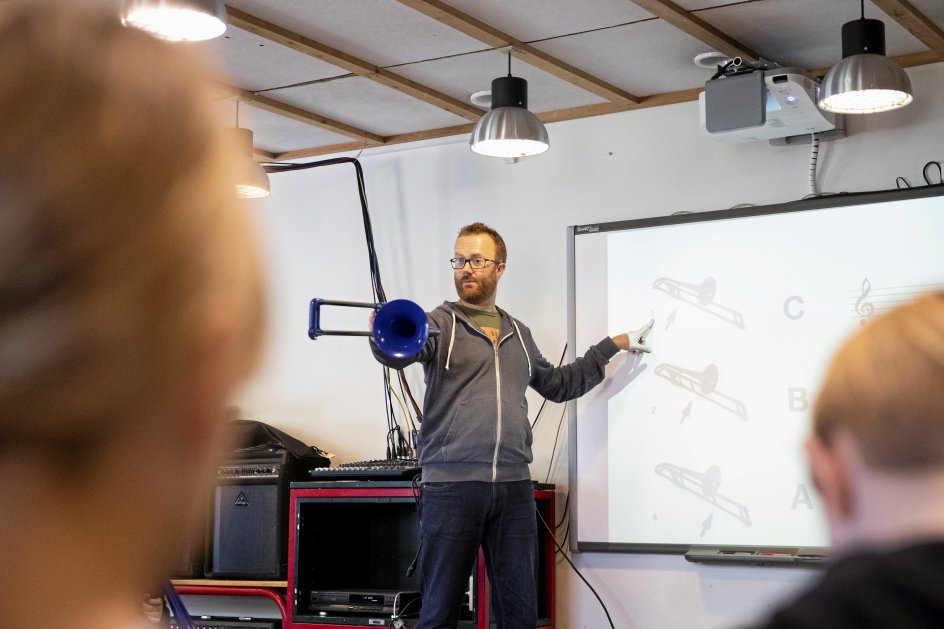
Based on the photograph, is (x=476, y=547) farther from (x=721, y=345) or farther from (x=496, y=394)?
(x=721, y=345)

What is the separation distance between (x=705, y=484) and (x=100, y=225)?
457cm

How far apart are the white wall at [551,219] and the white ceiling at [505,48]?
0.79 feet

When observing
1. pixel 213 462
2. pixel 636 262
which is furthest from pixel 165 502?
pixel 636 262

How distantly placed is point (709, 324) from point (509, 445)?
122 centimetres

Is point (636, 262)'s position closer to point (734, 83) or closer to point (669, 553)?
point (734, 83)

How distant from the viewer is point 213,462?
1.27 ft

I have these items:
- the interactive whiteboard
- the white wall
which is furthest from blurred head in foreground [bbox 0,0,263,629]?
the interactive whiteboard

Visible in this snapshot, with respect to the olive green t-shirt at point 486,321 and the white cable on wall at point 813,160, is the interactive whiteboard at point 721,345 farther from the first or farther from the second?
the olive green t-shirt at point 486,321

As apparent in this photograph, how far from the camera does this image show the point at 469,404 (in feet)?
13.2

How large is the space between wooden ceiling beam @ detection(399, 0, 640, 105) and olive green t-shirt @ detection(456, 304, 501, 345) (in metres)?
1.04

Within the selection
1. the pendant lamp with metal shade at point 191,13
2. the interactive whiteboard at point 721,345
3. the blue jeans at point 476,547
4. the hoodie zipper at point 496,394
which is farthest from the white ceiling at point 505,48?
the blue jeans at point 476,547

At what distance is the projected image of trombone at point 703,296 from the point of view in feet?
15.5

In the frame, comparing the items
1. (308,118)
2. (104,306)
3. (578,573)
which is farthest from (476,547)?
(104,306)

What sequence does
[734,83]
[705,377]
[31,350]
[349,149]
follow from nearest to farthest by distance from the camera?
1. [31,350]
2. [734,83]
3. [705,377]
4. [349,149]
